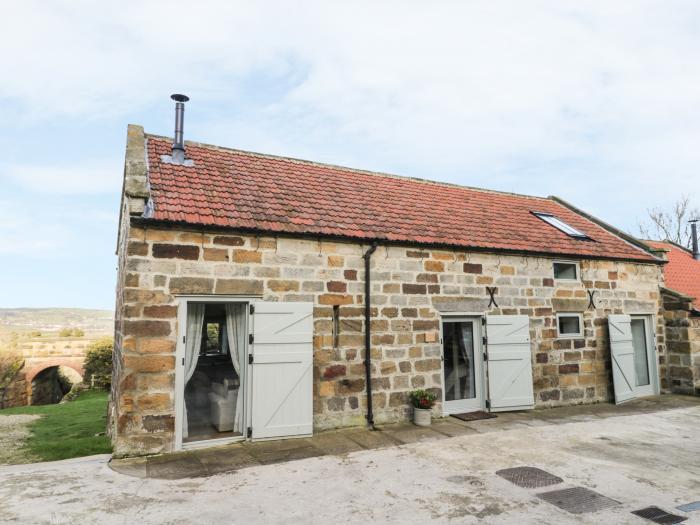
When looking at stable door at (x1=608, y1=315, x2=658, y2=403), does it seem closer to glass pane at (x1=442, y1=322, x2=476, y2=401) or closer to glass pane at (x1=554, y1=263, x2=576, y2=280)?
glass pane at (x1=554, y1=263, x2=576, y2=280)

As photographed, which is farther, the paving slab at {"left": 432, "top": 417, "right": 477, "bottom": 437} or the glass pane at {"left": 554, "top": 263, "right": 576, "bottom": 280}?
the glass pane at {"left": 554, "top": 263, "right": 576, "bottom": 280}

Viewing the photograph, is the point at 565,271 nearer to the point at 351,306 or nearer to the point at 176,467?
the point at 351,306

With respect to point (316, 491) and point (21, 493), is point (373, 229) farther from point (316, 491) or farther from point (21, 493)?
point (21, 493)

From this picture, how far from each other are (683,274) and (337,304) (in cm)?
1292

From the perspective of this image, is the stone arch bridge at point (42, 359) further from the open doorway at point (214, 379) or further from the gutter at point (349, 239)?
the gutter at point (349, 239)

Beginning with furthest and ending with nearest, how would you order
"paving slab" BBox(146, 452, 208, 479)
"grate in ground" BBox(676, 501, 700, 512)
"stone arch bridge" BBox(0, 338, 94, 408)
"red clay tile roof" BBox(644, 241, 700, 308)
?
1. "stone arch bridge" BBox(0, 338, 94, 408)
2. "red clay tile roof" BBox(644, 241, 700, 308)
3. "paving slab" BBox(146, 452, 208, 479)
4. "grate in ground" BBox(676, 501, 700, 512)

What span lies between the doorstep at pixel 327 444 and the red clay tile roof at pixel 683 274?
573 centimetres

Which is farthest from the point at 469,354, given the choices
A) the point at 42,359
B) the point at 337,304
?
the point at 42,359

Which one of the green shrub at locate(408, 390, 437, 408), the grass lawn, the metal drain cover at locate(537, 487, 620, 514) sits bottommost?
the grass lawn

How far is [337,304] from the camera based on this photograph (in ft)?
24.8

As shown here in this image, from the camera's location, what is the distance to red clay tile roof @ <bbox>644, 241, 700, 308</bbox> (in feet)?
43.3

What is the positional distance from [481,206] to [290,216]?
5.73 m

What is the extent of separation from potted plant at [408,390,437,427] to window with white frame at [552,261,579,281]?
14.3 ft

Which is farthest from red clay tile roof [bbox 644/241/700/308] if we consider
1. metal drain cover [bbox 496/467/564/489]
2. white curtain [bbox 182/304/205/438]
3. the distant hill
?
the distant hill
